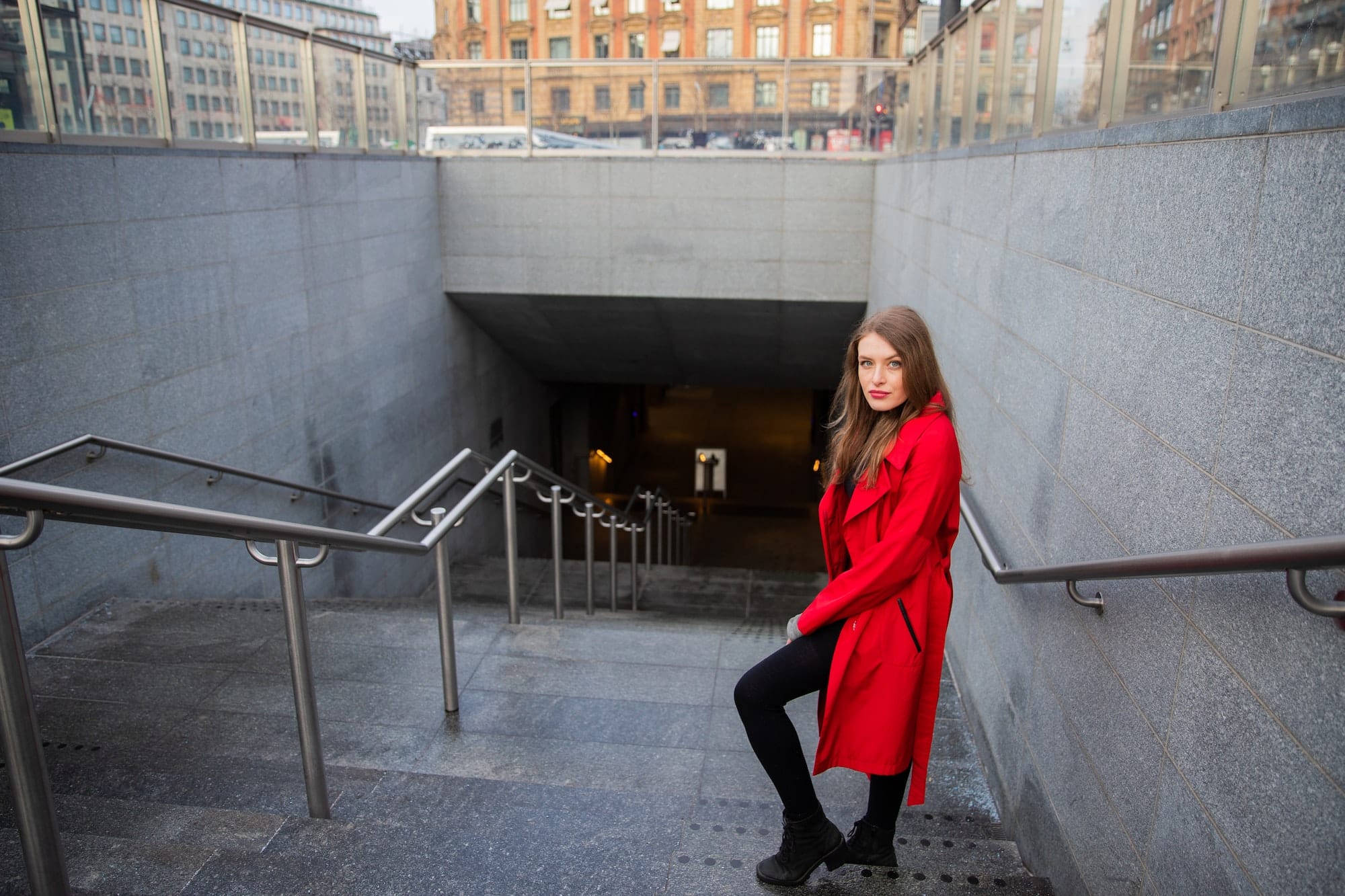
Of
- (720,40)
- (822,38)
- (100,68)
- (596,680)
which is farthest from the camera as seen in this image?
(720,40)

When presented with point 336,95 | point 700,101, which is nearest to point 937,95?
point 700,101

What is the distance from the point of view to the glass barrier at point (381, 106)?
27.1 ft

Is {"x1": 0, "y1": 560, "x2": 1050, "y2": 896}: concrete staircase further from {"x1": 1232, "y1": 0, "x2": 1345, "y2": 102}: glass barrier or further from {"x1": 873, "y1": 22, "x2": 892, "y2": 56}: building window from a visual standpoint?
{"x1": 873, "y1": 22, "x2": 892, "y2": 56}: building window

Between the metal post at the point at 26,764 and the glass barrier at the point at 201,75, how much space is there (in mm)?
4541

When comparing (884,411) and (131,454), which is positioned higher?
(884,411)

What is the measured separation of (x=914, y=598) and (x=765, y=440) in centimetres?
1974

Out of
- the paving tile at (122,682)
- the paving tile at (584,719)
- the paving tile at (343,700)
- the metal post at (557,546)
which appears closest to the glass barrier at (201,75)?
the metal post at (557,546)

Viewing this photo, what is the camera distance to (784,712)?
2436mm

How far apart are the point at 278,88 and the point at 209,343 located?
78.3 inches

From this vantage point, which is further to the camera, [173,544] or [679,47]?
[679,47]

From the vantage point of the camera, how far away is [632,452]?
21.2m

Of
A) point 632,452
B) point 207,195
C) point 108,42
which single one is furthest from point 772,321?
point 632,452

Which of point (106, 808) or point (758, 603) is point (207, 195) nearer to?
point (106, 808)

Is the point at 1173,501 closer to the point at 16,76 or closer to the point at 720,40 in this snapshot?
the point at 16,76
